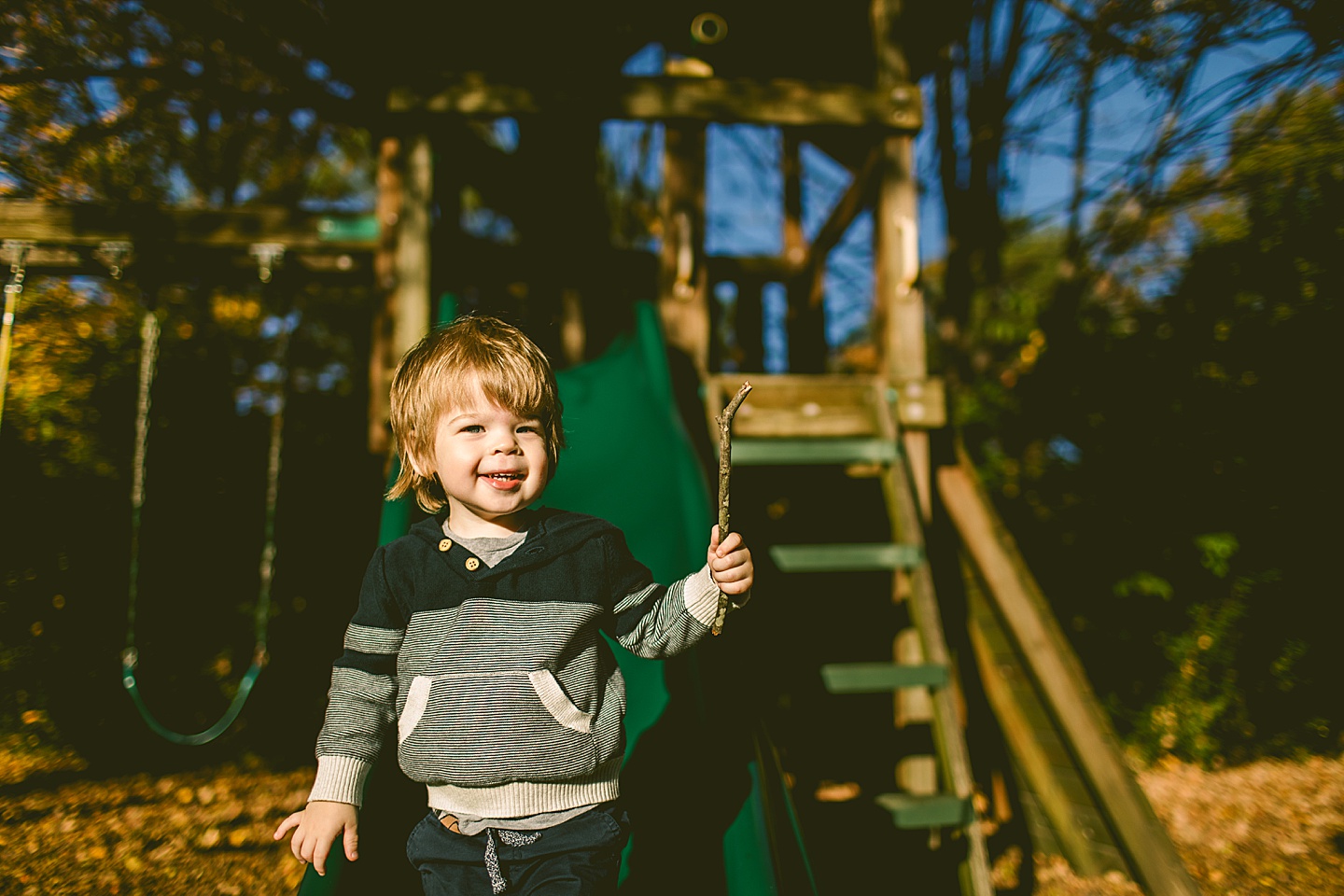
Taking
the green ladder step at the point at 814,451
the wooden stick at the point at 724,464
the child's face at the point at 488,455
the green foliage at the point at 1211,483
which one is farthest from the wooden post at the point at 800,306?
the wooden stick at the point at 724,464

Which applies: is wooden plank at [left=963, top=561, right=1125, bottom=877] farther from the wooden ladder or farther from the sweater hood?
the sweater hood

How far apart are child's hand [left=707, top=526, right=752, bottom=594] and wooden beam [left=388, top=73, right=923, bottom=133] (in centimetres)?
282

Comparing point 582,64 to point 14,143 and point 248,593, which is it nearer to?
point 14,143

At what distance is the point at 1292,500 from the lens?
4.66 metres

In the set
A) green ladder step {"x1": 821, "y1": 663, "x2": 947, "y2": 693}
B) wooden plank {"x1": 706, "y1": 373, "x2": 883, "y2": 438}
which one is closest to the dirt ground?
green ladder step {"x1": 821, "y1": 663, "x2": 947, "y2": 693}

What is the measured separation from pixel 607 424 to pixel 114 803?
117 inches

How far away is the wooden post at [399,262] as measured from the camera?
350 centimetres

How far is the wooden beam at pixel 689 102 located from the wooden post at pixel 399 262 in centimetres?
23

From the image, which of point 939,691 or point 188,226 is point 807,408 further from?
point 188,226

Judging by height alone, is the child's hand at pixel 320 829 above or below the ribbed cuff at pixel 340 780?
below

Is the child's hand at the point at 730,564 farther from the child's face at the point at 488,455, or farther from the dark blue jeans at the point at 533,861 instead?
the dark blue jeans at the point at 533,861

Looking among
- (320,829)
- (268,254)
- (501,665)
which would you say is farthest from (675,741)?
(268,254)

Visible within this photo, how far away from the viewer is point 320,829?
145cm

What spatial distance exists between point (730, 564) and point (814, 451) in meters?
2.04
